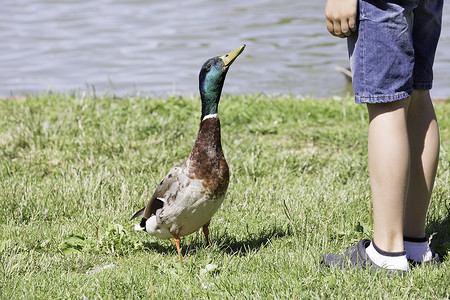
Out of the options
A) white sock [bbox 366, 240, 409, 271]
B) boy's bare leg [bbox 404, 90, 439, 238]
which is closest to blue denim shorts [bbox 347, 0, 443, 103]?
boy's bare leg [bbox 404, 90, 439, 238]

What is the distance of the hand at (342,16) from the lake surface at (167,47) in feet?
15.8

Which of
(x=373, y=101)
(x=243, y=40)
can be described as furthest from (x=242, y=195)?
(x=243, y=40)

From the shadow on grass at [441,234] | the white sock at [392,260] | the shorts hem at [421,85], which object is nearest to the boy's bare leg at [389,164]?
the white sock at [392,260]

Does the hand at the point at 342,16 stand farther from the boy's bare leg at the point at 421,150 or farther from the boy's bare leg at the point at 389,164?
the boy's bare leg at the point at 421,150

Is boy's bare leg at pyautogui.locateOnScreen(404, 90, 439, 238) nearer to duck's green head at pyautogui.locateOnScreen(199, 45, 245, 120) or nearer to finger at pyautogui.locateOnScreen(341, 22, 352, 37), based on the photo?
finger at pyautogui.locateOnScreen(341, 22, 352, 37)

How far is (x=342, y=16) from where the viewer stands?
9.80 ft

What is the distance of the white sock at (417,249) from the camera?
11.1 ft

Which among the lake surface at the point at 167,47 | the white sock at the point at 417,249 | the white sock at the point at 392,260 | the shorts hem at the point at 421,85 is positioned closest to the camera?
the white sock at the point at 392,260

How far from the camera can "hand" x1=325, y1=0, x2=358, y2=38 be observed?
2955mm

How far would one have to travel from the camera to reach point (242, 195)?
14.9ft

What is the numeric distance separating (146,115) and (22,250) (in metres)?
3.18

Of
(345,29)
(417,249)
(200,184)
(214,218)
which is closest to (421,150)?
(417,249)

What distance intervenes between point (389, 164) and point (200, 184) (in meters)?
0.96

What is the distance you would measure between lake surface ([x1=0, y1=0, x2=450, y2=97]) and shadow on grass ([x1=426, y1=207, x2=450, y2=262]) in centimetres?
440
